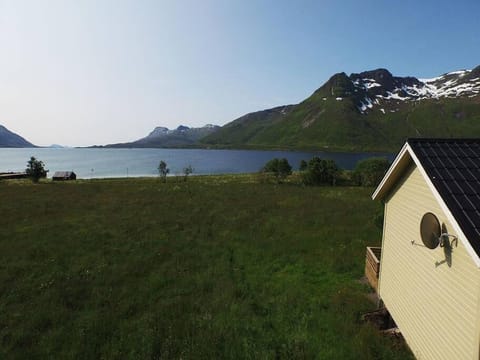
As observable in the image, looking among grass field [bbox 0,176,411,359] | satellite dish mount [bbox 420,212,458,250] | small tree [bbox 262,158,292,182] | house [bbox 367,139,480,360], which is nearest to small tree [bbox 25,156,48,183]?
grass field [bbox 0,176,411,359]

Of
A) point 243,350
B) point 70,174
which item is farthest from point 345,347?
point 70,174

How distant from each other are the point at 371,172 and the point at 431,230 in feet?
166

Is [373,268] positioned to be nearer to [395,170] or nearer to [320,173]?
[395,170]

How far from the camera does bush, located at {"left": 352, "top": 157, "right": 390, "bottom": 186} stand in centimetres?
5306

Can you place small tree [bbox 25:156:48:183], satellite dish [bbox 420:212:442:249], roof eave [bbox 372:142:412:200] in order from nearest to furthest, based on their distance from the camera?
satellite dish [bbox 420:212:442:249] < roof eave [bbox 372:142:412:200] < small tree [bbox 25:156:48:183]

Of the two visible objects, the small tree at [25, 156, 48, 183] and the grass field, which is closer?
the grass field

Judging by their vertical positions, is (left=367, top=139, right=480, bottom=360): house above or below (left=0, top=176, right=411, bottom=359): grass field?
above

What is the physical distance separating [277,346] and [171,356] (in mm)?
3304

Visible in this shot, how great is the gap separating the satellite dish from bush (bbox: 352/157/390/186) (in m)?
48.8

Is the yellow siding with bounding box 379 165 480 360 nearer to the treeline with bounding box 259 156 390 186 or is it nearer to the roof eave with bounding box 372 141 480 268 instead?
the roof eave with bounding box 372 141 480 268

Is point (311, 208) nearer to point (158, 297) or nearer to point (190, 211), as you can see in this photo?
point (190, 211)

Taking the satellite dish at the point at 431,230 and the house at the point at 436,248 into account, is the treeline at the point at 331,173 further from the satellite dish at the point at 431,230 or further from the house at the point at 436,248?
the satellite dish at the point at 431,230

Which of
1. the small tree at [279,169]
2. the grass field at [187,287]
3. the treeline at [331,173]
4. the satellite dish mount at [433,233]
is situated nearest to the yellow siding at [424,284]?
the satellite dish mount at [433,233]

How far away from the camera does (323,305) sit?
11531 millimetres
